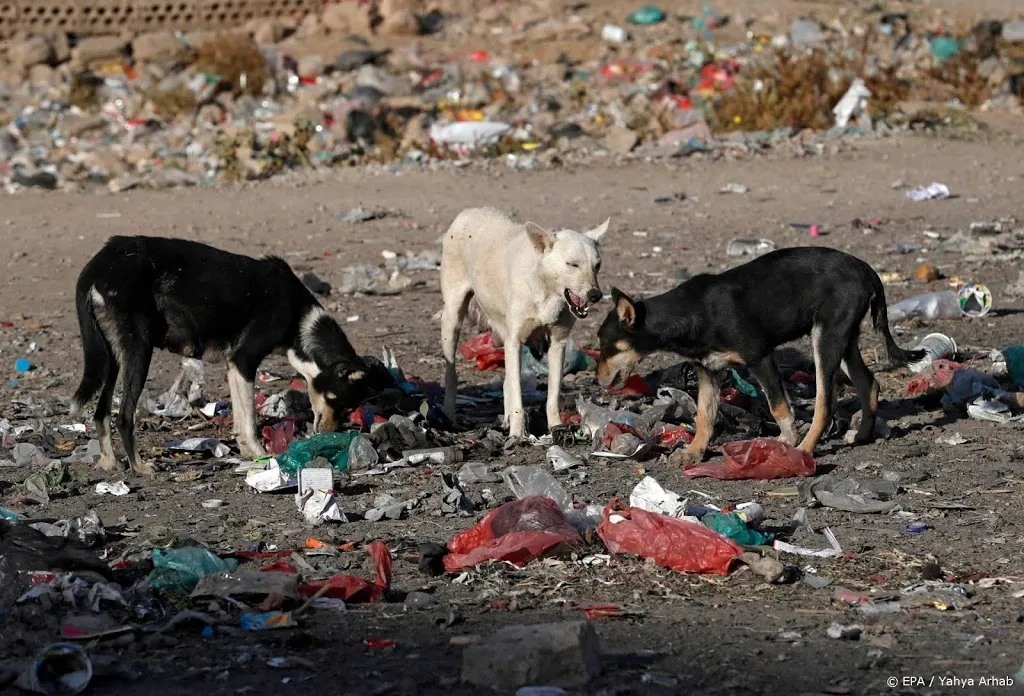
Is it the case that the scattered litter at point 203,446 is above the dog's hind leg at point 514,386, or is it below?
below

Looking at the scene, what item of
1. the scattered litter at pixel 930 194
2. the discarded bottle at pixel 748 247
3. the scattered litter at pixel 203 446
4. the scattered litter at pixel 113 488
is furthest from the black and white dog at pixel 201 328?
the scattered litter at pixel 930 194

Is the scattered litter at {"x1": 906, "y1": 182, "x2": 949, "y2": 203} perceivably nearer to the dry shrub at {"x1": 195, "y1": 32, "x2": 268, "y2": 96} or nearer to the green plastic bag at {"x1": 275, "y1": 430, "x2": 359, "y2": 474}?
the green plastic bag at {"x1": 275, "y1": 430, "x2": 359, "y2": 474}

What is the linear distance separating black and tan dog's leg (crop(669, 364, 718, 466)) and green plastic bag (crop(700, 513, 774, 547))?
1322 millimetres

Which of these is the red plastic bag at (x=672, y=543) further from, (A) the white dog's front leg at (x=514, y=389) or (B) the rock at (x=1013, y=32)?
(B) the rock at (x=1013, y=32)

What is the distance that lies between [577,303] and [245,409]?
188cm

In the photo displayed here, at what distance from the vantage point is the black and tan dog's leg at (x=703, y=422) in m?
7.32

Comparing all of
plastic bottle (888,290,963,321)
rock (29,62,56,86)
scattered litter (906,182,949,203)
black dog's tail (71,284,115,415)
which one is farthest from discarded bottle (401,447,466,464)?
rock (29,62,56,86)

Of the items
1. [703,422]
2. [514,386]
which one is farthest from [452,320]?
[703,422]

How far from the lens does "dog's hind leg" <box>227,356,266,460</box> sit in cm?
771

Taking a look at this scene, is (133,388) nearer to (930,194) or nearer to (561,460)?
(561,460)

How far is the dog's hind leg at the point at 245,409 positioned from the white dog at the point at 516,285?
1.15 metres

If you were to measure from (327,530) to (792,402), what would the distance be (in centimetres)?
339

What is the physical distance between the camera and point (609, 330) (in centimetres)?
748

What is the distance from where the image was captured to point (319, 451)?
7.36 metres
